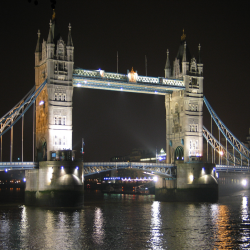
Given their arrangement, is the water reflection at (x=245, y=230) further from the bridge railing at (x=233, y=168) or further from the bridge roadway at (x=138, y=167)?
the bridge railing at (x=233, y=168)

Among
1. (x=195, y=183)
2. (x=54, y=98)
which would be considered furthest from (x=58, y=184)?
(x=195, y=183)

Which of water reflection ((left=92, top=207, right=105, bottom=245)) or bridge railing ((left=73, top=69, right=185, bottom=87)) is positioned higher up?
bridge railing ((left=73, top=69, right=185, bottom=87))

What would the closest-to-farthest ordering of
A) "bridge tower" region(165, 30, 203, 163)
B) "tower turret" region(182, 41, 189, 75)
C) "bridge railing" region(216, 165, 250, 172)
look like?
1. "bridge tower" region(165, 30, 203, 163)
2. "tower turret" region(182, 41, 189, 75)
3. "bridge railing" region(216, 165, 250, 172)

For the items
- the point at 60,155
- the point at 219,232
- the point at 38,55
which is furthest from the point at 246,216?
the point at 38,55

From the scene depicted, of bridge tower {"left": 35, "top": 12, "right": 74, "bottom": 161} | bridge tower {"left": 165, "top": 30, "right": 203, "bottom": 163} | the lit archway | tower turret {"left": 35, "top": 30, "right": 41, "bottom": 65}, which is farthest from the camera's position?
the lit archway

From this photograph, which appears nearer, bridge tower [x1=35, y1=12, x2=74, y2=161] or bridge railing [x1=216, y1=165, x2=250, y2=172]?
bridge tower [x1=35, y1=12, x2=74, y2=161]

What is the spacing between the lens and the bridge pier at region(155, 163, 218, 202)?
2798 inches

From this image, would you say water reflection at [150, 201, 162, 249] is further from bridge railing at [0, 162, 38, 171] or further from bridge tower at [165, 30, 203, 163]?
bridge tower at [165, 30, 203, 163]

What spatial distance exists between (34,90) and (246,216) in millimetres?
31540

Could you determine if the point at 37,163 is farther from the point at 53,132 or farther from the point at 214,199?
the point at 214,199

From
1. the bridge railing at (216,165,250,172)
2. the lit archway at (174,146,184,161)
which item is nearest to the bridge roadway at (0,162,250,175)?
the bridge railing at (216,165,250,172)

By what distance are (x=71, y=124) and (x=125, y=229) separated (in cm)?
2375

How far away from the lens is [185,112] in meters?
73.3

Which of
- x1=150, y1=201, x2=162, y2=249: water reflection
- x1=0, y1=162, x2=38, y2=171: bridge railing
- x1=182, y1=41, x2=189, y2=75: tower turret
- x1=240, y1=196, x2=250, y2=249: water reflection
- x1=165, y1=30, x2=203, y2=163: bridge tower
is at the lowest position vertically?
x1=240, y1=196, x2=250, y2=249: water reflection
